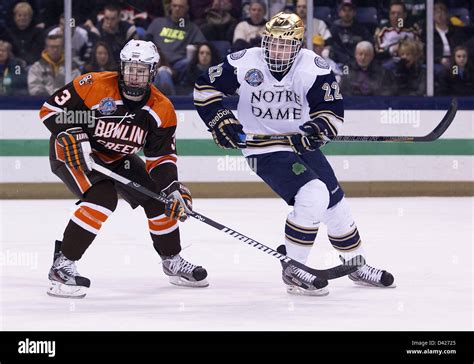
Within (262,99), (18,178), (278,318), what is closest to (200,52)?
(18,178)

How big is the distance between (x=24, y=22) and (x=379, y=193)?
2.74 meters

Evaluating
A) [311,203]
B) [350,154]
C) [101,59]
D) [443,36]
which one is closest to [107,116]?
[311,203]

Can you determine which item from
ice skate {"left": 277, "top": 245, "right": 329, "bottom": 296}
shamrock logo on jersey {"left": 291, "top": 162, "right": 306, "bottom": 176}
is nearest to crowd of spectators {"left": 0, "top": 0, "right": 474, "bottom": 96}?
shamrock logo on jersey {"left": 291, "top": 162, "right": 306, "bottom": 176}

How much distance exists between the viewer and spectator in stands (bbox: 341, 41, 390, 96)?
8695 mm

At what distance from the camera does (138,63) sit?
199 inches

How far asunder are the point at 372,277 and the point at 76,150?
1359 millimetres

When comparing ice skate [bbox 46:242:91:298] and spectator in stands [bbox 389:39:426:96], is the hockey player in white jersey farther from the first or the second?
spectator in stands [bbox 389:39:426:96]

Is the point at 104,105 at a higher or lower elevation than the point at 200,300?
higher

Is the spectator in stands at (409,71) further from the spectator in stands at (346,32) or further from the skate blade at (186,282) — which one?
the skate blade at (186,282)

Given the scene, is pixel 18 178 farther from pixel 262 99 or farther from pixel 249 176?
pixel 262 99

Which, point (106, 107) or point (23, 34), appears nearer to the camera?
point (106, 107)

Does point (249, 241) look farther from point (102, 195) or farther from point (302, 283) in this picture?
point (102, 195)

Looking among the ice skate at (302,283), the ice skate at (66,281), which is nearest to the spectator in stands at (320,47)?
the ice skate at (302,283)

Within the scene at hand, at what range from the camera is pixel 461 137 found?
8711mm
